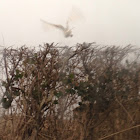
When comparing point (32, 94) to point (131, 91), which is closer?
point (32, 94)

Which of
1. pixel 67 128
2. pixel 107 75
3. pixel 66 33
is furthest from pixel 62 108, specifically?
pixel 66 33

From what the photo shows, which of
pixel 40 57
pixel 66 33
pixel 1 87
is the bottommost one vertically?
pixel 1 87

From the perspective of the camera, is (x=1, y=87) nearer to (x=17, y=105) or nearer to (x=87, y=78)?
(x=17, y=105)

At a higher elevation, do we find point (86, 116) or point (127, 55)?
point (127, 55)

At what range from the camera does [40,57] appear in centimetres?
233

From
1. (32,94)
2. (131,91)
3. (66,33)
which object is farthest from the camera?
(66,33)

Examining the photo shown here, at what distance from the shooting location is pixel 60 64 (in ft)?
7.72

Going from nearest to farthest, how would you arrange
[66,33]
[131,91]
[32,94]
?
[32,94] → [131,91] → [66,33]

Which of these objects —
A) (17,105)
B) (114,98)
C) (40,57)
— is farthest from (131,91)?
→ (17,105)

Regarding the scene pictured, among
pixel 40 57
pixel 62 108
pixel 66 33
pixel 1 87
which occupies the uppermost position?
pixel 66 33

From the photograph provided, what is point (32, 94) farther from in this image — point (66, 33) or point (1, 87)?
point (66, 33)

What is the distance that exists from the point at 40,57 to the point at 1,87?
0.58 meters

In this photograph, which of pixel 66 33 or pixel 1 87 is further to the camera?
pixel 66 33

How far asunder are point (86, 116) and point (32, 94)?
61 centimetres
